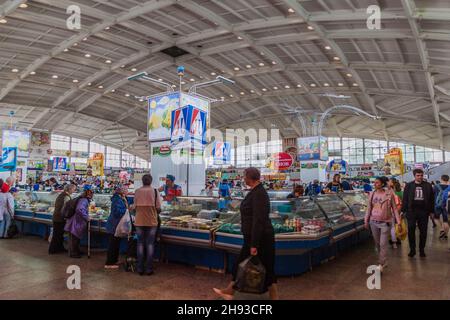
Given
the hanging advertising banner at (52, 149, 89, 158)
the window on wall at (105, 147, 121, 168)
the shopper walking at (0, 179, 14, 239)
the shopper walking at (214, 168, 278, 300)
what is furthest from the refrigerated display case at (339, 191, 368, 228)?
the window on wall at (105, 147, 121, 168)

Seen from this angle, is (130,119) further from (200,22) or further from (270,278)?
(270,278)

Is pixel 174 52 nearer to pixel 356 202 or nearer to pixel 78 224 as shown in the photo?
pixel 356 202

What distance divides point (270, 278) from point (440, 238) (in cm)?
672

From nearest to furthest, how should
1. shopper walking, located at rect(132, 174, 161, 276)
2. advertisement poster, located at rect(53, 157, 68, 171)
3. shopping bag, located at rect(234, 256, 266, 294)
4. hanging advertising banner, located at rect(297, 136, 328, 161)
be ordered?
shopping bag, located at rect(234, 256, 266, 294) → shopper walking, located at rect(132, 174, 161, 276) → hanging advertising banner, located at rect(297, 136, 328, 161) → advertisement poster, located at rect(53, 157, 68, 171)

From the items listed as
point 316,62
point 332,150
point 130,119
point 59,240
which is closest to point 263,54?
point 316,62

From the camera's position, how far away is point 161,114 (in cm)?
1079

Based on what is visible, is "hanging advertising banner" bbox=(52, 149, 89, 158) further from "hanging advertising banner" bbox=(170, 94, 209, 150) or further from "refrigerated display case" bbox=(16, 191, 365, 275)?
"refrigerated display case" bbox=(16, 191, 365, 275)

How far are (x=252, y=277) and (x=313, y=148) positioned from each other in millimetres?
19984

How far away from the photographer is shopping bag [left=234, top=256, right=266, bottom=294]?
3.24 m

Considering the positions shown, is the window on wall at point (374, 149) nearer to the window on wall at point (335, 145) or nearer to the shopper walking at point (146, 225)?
the window on wall at point (335, 145)

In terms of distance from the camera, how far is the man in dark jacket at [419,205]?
18.9 ft

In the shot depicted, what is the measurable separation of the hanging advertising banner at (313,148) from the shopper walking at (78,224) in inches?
716

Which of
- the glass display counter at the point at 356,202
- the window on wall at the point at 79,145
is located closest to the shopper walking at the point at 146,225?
the glass display counter at the point at 356,202

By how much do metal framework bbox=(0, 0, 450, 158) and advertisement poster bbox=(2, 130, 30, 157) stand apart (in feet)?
16.0
